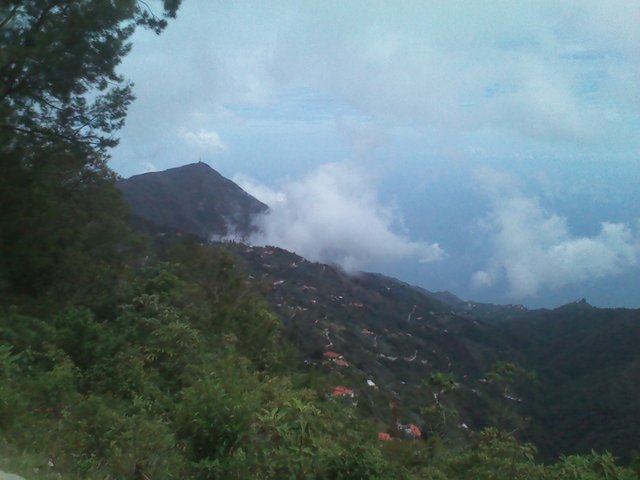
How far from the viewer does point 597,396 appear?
22.1m

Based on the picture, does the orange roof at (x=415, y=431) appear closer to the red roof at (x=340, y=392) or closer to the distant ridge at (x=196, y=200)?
the red roof at (x=340, y=392)

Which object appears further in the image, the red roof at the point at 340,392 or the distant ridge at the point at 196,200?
the distant ridge at the point at 196,200

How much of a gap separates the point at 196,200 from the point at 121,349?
3937 centimetres

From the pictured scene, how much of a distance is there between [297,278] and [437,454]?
103ft

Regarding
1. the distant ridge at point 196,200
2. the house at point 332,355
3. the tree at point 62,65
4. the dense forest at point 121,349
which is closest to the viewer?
the dense forest at point 121,349

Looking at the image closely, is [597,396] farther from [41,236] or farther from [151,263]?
[41,236]

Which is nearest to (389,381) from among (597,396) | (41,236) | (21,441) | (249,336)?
(597,396)

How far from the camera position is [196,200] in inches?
1828

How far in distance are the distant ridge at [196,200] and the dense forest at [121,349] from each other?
26768 mm

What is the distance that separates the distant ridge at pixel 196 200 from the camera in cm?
4122

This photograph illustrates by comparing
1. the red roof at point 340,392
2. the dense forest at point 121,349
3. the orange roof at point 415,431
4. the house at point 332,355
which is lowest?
the orange roof at point 415,431

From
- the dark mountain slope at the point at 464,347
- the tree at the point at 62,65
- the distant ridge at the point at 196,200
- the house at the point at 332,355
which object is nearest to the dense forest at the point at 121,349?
the tree at the point at 62,65

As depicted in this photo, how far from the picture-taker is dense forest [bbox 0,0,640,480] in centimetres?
500

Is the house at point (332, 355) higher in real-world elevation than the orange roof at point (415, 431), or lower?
higher
